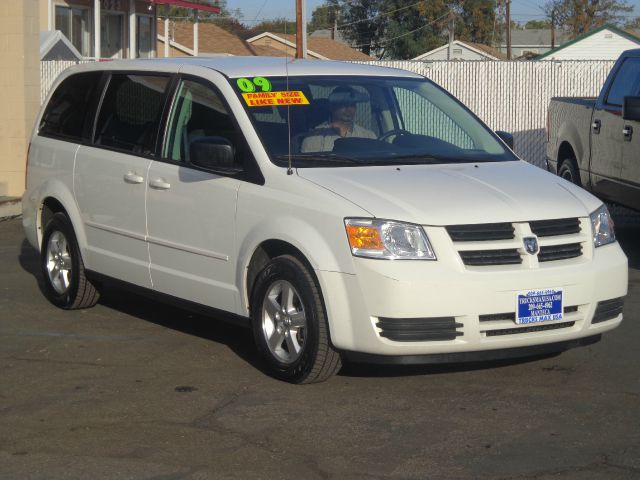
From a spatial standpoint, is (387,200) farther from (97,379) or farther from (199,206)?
(97,379)

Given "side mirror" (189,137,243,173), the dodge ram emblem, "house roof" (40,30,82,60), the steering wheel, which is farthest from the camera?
"house roof" (40,30,82,60)

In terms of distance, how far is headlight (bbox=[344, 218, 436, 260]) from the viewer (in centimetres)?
588

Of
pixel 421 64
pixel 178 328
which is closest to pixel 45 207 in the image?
pixel 178 328

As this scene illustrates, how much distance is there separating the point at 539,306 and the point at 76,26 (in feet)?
90.2

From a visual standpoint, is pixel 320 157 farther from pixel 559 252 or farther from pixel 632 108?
pixel 632 108

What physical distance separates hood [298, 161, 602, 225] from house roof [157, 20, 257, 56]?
35670 mm

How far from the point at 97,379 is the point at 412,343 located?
6.18ft

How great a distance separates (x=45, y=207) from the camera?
872cm

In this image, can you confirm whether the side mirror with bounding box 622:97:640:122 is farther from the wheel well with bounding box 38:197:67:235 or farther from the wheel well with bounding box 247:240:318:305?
the wheel well with bounding box 38:197:67:235

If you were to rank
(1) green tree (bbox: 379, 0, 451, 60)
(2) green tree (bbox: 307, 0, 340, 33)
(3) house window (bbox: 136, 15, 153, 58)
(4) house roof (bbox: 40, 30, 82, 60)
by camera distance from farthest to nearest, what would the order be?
(1) green tree (bbox: 379, 0, 451, 60)
(3) house window (bbox: 136, 15, 153, 58)
(2) green tree (bbox: 307, 0, 340, 33)
(4) house roof (bbox: 40, 30, 82, 60)

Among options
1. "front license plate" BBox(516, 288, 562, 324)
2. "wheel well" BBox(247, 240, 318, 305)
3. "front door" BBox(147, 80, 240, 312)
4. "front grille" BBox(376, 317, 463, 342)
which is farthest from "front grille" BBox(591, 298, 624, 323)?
"front door" BBox(147, 80, 240, 312)

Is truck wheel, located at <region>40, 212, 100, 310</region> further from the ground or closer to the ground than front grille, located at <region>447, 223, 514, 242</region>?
closer to the ground

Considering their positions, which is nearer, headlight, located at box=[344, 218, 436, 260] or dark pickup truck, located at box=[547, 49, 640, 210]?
headlight, located at box=[344, 218, 436, 260]

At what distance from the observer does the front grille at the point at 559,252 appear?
6129 millimetres
